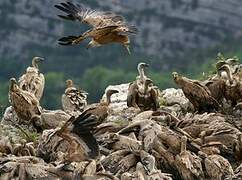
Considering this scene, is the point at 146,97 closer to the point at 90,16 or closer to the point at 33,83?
the point at 33,83

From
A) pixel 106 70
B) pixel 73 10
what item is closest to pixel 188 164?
pixel 73 10

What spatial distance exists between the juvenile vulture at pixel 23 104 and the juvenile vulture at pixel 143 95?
1.91m

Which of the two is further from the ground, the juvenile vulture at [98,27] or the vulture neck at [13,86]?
the juvenile vulture at [98,27]

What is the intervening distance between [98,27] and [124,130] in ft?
5.60

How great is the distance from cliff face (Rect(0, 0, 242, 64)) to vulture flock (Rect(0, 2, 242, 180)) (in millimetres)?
68769

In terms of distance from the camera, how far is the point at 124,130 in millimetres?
20641

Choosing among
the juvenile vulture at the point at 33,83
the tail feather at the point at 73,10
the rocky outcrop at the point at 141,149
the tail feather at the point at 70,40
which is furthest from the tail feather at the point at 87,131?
the juvenile vulture at the point at 33,83

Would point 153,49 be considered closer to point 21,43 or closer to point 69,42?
point 21,43

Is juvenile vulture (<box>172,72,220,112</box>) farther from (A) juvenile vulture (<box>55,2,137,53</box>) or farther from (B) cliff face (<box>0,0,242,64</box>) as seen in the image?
(B) cliff face (<box>0,0,242,64</box>)

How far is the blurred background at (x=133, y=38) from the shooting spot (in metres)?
86.2

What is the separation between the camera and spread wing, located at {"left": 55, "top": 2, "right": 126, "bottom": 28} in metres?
21.5

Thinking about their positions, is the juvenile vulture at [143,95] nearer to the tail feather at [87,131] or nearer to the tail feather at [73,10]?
the tail feather at [73,10]

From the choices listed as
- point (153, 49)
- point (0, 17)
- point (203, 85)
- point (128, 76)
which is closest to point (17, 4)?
point (0, 17)

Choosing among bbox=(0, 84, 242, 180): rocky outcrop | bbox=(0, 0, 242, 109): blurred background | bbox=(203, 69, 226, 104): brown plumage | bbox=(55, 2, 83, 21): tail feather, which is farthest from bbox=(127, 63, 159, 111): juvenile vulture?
bbox=(0, 0, 242, 109): blurred background
